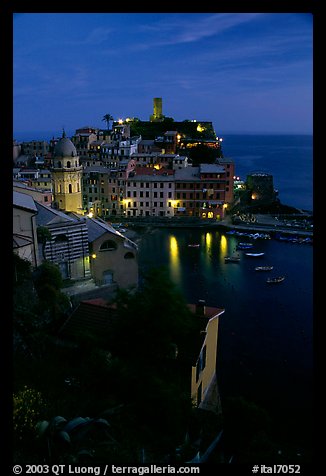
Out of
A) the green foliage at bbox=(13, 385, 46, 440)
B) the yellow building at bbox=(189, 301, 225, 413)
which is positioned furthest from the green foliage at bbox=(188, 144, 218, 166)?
the green foliage at bbox=(13, 385, 46, 440)

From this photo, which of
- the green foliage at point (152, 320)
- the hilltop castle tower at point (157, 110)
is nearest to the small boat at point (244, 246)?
the green foliage at point (152, 320)

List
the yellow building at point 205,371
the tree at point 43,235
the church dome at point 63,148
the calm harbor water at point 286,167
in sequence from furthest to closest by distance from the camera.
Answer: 1. the calm harbor water at point 286,167
2. the church dome at point 63,148
3. the tree at point 43,235
4. the yellow building at point 205,371

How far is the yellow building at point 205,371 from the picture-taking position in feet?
9.73

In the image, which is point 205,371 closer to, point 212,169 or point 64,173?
point 64,173

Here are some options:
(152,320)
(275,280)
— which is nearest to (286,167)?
(275,280)

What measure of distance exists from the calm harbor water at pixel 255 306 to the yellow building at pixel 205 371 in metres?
0.30

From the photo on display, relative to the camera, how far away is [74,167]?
12.7 metres

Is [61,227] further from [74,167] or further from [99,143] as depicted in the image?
[99,143]

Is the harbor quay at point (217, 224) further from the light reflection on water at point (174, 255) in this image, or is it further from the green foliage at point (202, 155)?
the green foliage at point (202, 155)

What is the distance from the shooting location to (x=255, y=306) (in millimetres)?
8945

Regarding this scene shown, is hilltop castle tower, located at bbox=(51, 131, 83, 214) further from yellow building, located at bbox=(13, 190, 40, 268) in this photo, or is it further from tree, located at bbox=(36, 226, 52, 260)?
yellow building, located at bbox=(13, 190, 40, 268)

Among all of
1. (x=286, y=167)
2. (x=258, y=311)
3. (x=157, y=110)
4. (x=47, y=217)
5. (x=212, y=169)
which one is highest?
(x=157, y=110)

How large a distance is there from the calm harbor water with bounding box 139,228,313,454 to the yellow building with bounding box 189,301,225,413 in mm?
304

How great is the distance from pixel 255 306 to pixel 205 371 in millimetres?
5690
